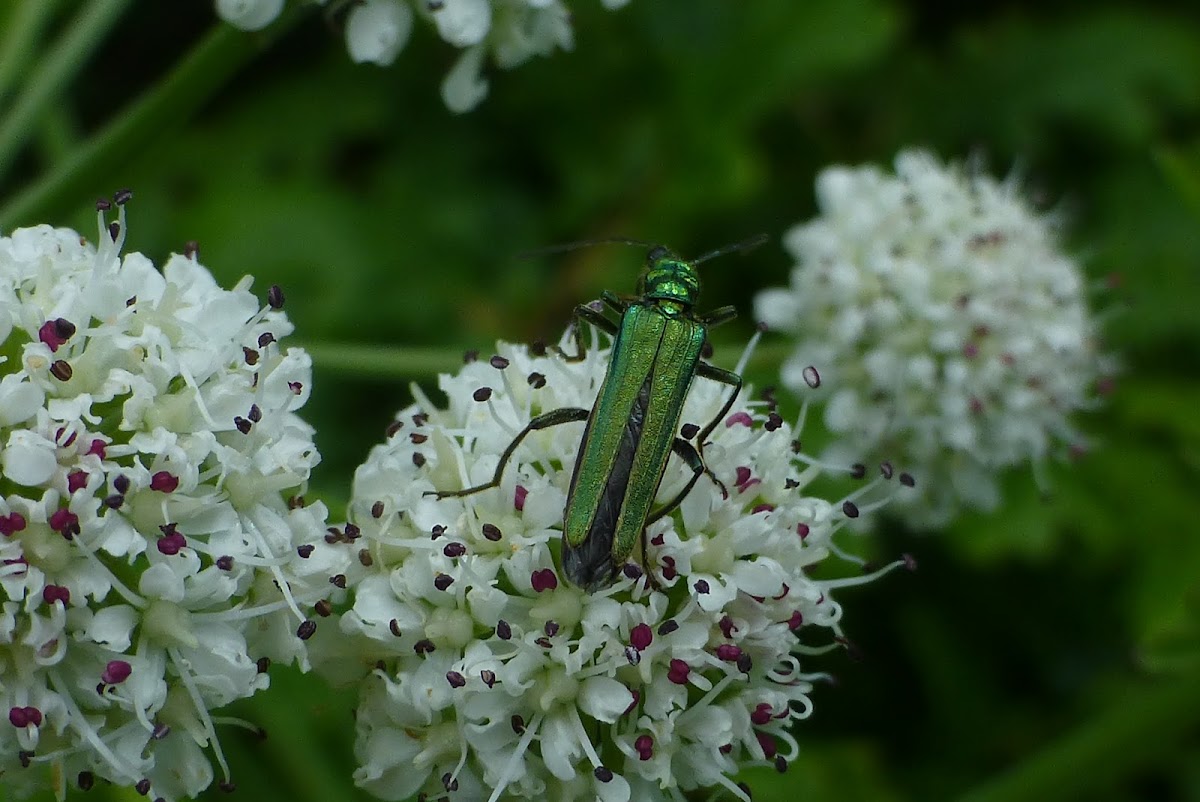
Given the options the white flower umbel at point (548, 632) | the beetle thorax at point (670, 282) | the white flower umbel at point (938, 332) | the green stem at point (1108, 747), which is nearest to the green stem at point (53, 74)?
the white flower umbel at point (548, 632)

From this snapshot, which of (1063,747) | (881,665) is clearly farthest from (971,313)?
(881,665)

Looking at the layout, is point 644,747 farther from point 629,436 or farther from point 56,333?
point 56,333

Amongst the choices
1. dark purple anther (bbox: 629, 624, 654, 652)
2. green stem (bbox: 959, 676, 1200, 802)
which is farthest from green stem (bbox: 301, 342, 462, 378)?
green stem (bbox: 959, 676, 1200, 802)

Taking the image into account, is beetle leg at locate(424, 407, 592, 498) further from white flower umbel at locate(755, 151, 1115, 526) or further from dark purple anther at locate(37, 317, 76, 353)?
white flower umbel at locate(755, 151, 1115, 526)

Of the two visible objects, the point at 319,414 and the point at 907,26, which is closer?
the point at 319,414

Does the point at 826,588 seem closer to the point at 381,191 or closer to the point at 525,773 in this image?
the point at 525,773

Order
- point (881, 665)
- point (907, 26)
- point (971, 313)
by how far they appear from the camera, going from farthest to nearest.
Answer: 1. point (907, 26)
2. point (881, 665)
3. point (971, 313)

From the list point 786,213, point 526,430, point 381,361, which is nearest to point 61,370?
point 526,430
